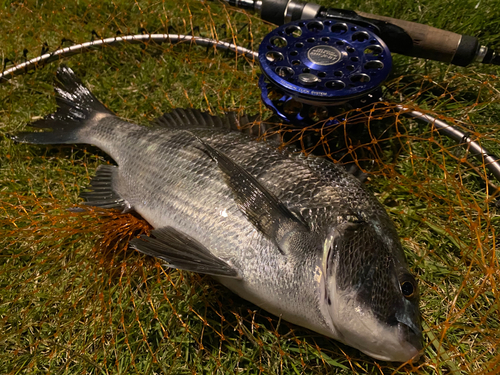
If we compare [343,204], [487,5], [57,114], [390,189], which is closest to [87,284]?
[57,114]

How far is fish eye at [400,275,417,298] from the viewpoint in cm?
171

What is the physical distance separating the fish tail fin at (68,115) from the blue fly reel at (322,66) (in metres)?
1.37

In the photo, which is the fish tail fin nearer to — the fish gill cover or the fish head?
the fish gill cover

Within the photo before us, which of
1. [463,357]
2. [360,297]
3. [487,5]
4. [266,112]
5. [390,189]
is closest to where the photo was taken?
[360,297]

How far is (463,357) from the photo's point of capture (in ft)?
7.04

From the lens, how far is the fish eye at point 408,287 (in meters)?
1.71

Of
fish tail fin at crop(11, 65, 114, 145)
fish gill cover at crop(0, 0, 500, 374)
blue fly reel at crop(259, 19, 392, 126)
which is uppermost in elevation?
blue fly reel at crop(259, 19, 392, 126)

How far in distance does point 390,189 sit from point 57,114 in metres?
2.72

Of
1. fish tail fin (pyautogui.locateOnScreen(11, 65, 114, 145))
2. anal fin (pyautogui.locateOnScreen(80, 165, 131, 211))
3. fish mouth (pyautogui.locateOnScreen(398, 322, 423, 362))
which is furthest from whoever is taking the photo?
fish tail fin (pyautogui.locateOnScreen(11, 65, 114, 145))

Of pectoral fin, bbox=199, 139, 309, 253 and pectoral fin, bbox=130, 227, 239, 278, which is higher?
pectoral fin, bbox=199, 139, 309, 253

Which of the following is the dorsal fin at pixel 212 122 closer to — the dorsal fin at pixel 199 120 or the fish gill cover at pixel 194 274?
the dorsal fin at pixel 199 120

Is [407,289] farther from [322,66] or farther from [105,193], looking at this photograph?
[105,193]

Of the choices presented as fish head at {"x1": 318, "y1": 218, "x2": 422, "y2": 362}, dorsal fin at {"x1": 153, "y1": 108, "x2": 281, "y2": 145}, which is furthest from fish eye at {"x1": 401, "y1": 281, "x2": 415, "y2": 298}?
dorsal fin at {"x1": 153, "y1": 108, "x2": 281, "y2": 145}

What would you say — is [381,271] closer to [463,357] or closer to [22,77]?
[463,357]
